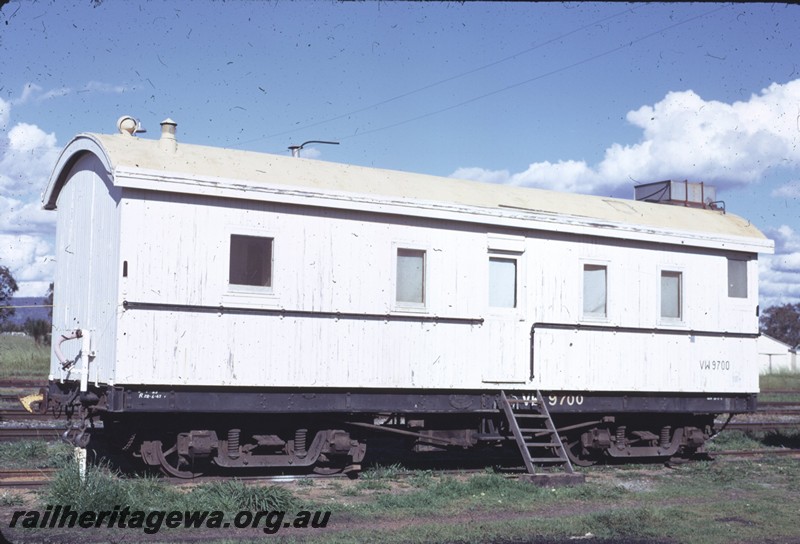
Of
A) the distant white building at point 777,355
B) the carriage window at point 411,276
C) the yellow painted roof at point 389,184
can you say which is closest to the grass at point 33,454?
Answer: the yellow painted roof at point 389,184

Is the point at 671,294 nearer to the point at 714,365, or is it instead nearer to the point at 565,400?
the point at 714,365

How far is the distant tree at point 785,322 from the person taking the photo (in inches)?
4198

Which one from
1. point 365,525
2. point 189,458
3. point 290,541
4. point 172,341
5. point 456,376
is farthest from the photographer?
point 456,376

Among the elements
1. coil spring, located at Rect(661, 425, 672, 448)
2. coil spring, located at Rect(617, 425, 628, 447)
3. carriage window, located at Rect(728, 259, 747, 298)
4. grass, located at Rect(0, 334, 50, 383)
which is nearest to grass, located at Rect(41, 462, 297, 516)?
coil spring, located at Rect(617, 425, 628, 447)

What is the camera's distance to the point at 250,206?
11.5m

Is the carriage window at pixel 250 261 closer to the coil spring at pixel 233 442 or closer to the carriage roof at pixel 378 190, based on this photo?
the carriage roof at pixel 378 190

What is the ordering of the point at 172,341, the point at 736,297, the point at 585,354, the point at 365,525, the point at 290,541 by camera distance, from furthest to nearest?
1. the point at 736,297
2. the point at 585,354
3. the point at 172,341
4. the point at 365,525
5. the point at 290,541

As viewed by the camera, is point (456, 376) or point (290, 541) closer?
point (290, 541)

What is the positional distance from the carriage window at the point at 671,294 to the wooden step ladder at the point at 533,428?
287cm

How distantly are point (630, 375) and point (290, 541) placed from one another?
7.49 metres

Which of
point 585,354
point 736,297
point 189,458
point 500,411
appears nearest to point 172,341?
point 189,458

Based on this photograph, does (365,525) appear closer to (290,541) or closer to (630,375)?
(290,541)

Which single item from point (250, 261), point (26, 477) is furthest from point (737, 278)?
point (26, 477)

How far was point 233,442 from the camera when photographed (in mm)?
11742
